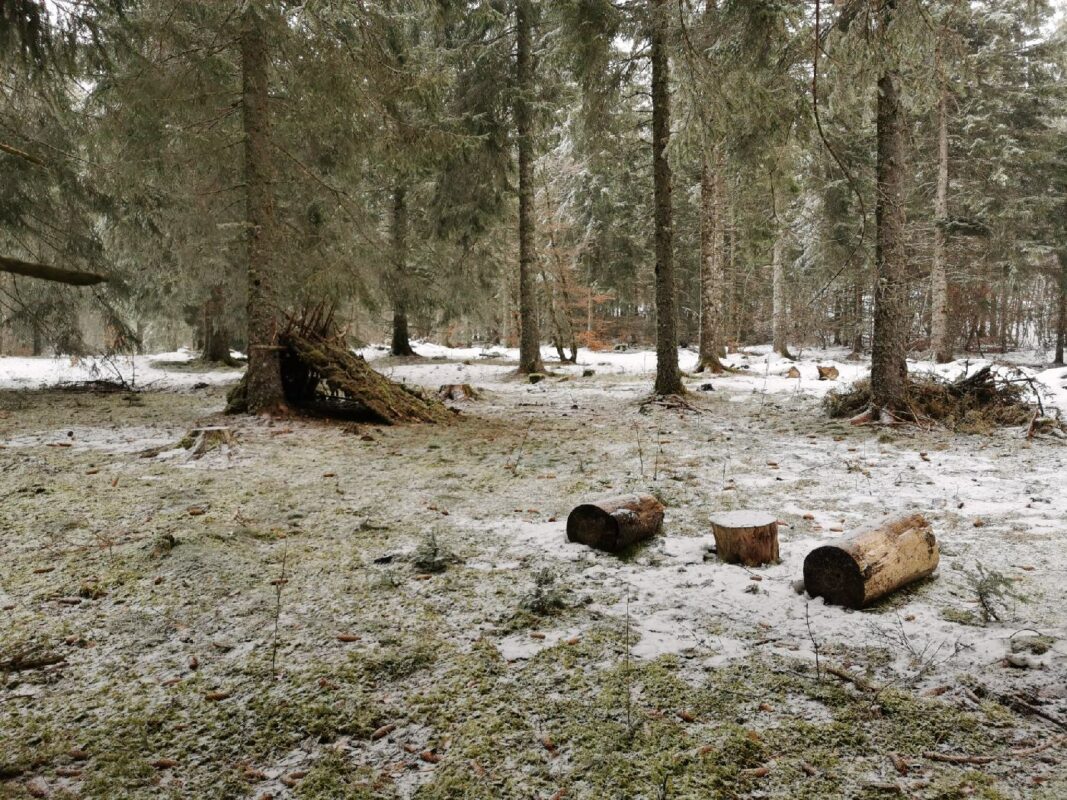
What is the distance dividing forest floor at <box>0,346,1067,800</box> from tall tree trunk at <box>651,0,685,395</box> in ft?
14.8

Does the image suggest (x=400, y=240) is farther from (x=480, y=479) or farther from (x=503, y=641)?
(x=503, y=641)

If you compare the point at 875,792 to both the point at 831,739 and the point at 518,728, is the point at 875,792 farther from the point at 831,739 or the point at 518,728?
the point at 518,728

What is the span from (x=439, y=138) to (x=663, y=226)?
12.1 feet

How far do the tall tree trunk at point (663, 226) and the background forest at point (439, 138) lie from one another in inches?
6.5

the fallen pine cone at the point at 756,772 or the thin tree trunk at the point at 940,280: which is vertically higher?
the thin tree trunk at the point at 940,280

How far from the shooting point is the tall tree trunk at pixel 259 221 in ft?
24.9

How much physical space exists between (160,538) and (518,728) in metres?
2.84

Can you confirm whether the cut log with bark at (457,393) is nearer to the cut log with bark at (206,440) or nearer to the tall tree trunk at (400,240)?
the tall tree trunk at (400,240)

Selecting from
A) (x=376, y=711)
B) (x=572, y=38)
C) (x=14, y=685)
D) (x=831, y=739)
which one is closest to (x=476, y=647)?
(x=376, y=711)

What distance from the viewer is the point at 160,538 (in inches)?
151

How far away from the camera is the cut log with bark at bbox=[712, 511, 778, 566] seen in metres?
3.50

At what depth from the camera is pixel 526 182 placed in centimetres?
1397

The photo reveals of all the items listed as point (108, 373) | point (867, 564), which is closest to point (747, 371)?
point (867, 564)

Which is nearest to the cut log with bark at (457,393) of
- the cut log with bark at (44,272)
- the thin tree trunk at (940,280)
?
the cut log with bark at (44,272)
